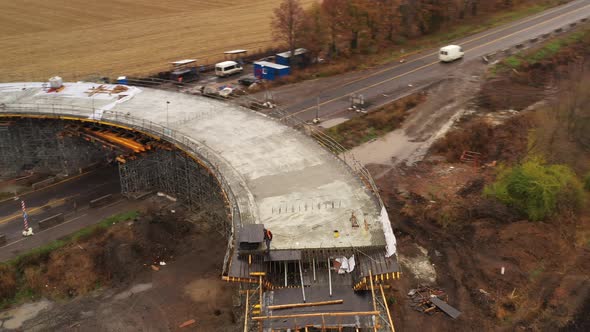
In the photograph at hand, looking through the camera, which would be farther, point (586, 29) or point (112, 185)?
point (586, 29)

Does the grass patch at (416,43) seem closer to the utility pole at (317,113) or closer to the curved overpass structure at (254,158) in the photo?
the utility pole at (317,113)

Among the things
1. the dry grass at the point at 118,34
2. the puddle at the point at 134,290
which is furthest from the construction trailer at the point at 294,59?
the puddle at the point at 134,290

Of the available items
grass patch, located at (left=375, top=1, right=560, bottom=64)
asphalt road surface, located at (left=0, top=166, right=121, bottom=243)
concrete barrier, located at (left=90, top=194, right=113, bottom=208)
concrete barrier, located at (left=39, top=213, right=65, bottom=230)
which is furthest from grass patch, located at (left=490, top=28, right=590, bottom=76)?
concrete barrier, located at (left=39, top=213, right=65, bottom=230)

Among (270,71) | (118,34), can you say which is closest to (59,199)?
(270,71)

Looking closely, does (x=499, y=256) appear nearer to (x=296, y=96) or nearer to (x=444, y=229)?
(x=444, y=229)

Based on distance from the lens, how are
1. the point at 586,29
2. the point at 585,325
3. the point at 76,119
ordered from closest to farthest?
the point at 585,325 < the point at 76,119 < the point at 586,29

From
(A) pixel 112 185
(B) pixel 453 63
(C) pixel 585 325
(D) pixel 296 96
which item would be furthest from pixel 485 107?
(A) pixel 112 185

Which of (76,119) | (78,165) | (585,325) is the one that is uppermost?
(76,119)
